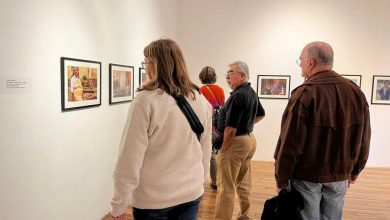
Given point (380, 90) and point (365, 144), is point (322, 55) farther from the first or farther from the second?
point (380, 90)

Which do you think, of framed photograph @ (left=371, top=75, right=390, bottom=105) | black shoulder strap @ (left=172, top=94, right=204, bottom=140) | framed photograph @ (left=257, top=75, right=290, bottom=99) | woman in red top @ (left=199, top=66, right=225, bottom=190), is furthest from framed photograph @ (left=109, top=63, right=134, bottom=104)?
framed photograph @ (left=371, top=75, right=390, bottom=105)

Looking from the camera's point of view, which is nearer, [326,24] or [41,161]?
[41,161]

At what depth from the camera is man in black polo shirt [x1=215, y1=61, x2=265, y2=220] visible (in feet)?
9.88

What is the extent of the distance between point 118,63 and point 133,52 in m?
0.47

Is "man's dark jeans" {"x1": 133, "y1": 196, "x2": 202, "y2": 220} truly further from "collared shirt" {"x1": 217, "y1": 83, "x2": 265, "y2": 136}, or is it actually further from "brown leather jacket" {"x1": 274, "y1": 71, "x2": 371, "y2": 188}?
"collared shirt" {"x1": 217, "y1": 83, "x2": 265, "y2": 136}

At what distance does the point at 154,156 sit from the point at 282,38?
200 inches

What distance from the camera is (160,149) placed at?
1.57 meters

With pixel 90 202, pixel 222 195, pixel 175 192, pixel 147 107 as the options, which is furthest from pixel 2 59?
pixel 222 195

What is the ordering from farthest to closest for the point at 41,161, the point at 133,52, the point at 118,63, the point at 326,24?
1. the point at 326,24
2. the point at 133,52
3. the point at 118,63
4. the point at 41,161

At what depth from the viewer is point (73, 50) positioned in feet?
9.40

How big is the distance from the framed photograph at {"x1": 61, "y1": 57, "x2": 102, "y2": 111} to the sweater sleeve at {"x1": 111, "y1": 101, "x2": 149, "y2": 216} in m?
1.45

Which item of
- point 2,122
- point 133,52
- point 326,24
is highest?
point 326,24

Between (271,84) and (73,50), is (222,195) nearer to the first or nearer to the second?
(73,50)

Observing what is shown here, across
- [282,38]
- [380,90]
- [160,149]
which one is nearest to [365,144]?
[160,149]
